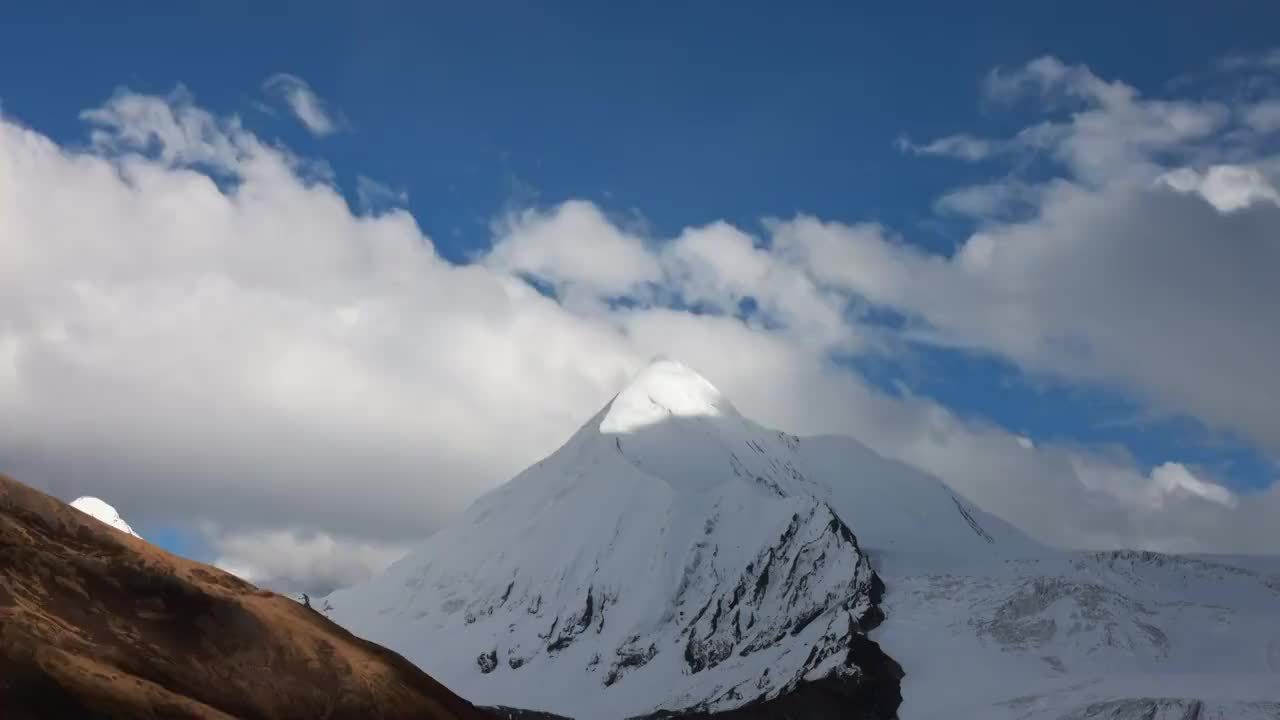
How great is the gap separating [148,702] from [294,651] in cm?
548

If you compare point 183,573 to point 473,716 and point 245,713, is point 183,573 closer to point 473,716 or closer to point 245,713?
point 245,713

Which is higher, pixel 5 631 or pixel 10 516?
pixel 10 516

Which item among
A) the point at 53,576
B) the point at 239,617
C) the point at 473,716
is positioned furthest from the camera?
the point at 473,716

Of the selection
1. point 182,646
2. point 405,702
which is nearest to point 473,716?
point 405,702

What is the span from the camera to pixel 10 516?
36594 mm

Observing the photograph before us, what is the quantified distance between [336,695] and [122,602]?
20.8 ft

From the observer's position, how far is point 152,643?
36594 millimetres

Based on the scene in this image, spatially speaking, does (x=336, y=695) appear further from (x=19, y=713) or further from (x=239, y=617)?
(x=19, y=713)

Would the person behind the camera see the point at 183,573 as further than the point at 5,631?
Yes

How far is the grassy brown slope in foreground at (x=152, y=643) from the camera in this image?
33.3 m

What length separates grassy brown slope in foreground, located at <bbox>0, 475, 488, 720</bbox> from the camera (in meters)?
33.3

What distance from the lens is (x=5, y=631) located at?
3303 centimetres

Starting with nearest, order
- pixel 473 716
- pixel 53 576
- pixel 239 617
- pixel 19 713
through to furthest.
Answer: pixel 19 713 < pixel 53 576 < pixel 239 617 < pixel 473 716

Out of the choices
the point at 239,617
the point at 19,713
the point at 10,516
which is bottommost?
the point at 19,713
